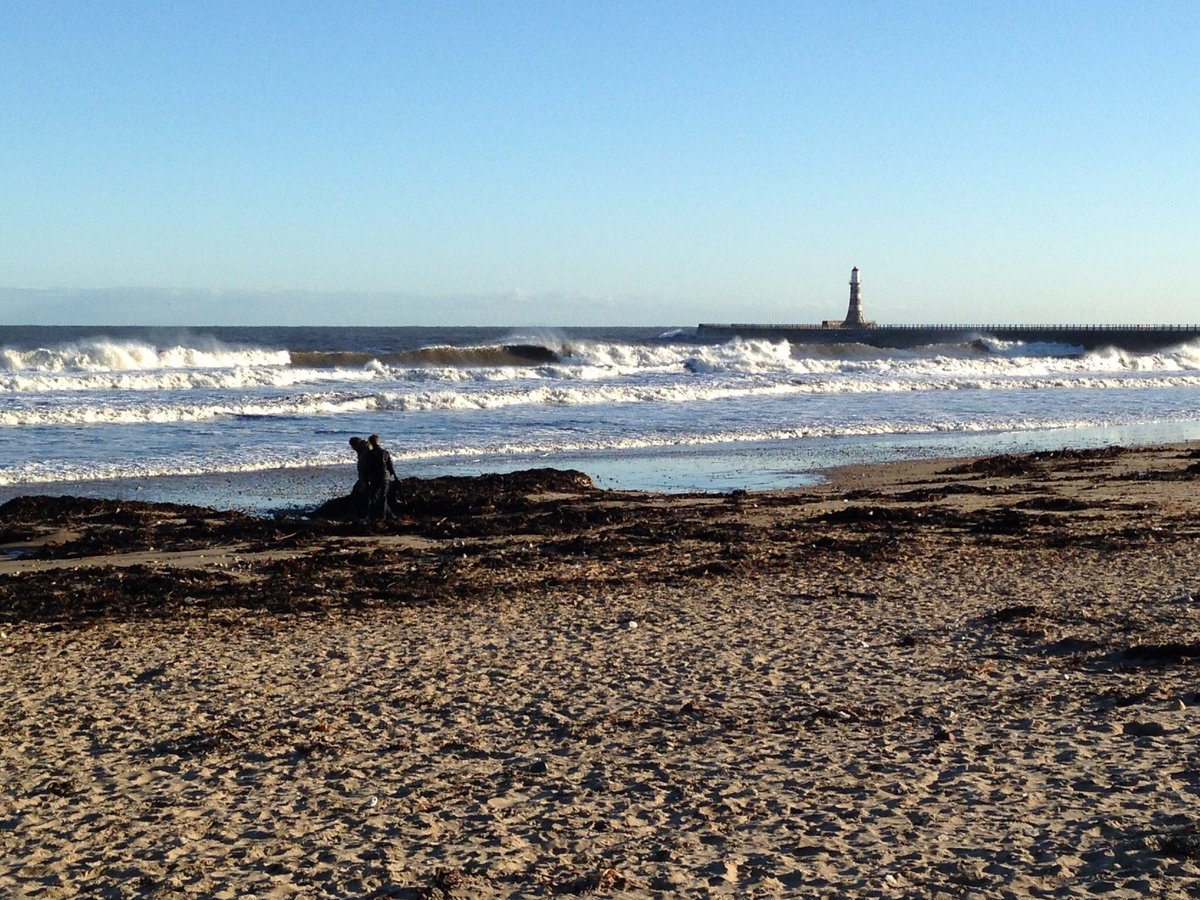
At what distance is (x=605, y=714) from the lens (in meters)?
6.68

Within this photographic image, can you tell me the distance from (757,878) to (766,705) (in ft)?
7.38

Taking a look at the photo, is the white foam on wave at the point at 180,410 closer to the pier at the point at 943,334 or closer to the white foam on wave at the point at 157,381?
the white foam on wave at the point at 157,381

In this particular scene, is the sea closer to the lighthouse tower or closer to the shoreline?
the shoreline

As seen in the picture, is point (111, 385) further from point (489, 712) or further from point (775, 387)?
point (489, 712)

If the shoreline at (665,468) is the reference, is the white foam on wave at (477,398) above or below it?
above

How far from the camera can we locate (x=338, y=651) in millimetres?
8180

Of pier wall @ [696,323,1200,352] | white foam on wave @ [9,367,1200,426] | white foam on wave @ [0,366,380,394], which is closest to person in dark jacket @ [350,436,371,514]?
white foam on wave @ [9,367,1200,426]

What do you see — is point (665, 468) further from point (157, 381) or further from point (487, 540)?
point (157, 381)

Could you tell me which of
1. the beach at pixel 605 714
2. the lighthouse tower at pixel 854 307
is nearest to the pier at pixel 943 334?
the lighthouse tower at pixel 854 307

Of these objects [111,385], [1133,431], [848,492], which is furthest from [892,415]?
[111,385]

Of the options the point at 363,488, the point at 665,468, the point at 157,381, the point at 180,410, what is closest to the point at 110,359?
the point at 157,381

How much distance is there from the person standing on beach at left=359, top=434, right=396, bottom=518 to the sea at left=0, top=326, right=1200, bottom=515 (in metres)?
1.25

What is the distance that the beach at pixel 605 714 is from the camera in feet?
15.7

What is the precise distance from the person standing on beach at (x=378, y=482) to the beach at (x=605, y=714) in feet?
3.92
